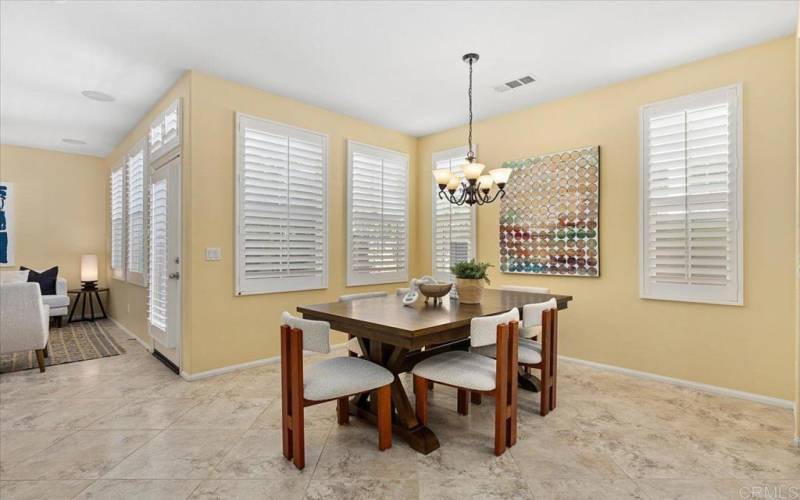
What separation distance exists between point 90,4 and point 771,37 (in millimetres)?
4713

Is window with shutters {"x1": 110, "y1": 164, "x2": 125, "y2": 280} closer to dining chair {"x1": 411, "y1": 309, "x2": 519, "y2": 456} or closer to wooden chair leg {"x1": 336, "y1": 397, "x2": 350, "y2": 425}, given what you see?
wooden chair leg {"x1": 336, "y1": 397, "x2": 350, "y2": 425}

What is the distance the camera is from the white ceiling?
8.74 feet

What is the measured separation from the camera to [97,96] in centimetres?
411

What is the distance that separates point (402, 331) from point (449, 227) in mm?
3249

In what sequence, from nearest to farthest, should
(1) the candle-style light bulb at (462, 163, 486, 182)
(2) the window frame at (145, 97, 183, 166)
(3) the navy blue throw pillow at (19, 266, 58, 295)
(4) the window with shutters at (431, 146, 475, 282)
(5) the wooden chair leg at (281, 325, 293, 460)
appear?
(5) the wooden chair leg at (281, 325, 293, 460) < (1) the candle-style light bulb at (462, 163, 486, 182) < (2) the window frame at (145, 97, 183, 166) < (4) the window with shutters at (431, 146, 475, 282) < (3) the navy blue throw pillow at (19, 266, 58, 295)

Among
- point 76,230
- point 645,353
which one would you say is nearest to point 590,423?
point 645,353

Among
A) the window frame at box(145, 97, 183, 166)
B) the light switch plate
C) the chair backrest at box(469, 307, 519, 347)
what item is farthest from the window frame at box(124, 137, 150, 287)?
the chair backrest at box(469, 307, 519, 347)

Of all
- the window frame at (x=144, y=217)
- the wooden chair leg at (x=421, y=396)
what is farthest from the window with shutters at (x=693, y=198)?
the window frame at (x=144, y=217)

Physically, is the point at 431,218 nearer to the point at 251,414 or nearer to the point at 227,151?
the point at 227,151

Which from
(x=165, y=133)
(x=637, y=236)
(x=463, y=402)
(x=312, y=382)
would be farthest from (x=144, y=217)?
(x=637, y=236)

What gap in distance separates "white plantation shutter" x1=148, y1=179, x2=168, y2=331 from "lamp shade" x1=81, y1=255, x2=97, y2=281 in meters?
2.89

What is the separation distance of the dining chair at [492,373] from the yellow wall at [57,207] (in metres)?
6.75

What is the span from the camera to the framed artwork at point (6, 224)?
5.97 metres

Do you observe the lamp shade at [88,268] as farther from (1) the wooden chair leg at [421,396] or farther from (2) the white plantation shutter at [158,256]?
(1) the wooden chair leg at [421,396]
